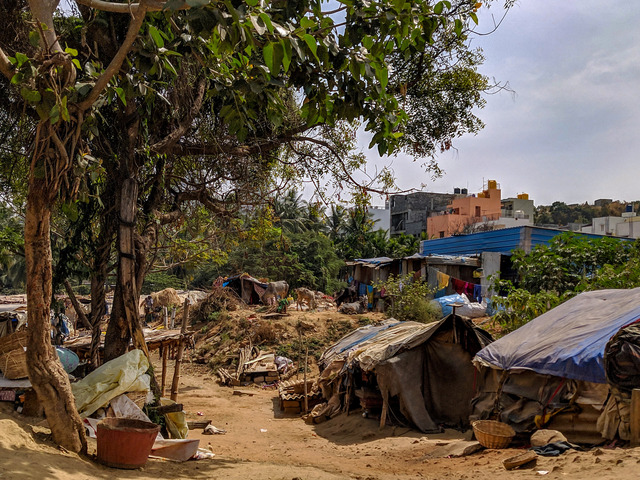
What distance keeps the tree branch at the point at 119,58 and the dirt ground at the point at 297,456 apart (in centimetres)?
319

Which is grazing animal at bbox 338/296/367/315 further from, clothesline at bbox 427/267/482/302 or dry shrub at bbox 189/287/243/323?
dry shrub at bbox 189/287/243/323

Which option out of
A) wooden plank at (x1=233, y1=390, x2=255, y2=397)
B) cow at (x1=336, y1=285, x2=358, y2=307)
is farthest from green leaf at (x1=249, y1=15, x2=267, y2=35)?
cow at (x1=336, y1=285, x2=358, y2=307)

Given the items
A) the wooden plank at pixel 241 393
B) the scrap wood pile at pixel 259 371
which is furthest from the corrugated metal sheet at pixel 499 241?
the wooden plank at pixel 241 393

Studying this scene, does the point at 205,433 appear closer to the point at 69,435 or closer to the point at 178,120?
the point at 69,435

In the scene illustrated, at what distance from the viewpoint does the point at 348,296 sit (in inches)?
1187

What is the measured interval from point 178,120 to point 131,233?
2.13 m

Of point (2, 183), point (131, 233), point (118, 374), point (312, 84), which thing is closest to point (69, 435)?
point (118, 374)

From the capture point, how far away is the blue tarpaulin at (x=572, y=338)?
7.41m

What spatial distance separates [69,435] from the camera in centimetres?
522

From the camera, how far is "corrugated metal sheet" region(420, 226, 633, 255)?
2270 centimetres

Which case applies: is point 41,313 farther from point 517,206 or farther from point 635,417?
point 517,206

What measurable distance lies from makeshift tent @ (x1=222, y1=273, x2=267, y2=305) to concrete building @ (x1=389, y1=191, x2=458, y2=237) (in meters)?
16.5

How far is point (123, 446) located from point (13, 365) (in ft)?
7.49

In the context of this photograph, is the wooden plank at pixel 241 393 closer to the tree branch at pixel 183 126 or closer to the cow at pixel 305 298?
the tree branch at pixel 183 126
